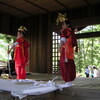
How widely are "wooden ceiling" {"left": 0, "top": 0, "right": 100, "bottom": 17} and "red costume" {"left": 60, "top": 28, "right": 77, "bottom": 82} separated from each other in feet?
12.6

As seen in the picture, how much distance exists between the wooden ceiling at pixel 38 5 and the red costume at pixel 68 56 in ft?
12.6

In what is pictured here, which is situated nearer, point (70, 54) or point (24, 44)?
point (70, 54)

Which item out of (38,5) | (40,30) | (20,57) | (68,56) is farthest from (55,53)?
(68,56)

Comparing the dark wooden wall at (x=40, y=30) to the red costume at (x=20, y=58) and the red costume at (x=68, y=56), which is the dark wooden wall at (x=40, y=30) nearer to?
the red costume at (x=20, y=58)

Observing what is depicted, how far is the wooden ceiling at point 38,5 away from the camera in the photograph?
23.9 ft

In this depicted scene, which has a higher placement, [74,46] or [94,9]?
[94,9]

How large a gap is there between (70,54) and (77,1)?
161 inches

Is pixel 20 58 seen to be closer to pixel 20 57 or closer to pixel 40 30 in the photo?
pixel 20 57

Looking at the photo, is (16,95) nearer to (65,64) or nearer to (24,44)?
(65,64)

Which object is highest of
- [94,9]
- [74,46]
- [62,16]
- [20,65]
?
[94,9]

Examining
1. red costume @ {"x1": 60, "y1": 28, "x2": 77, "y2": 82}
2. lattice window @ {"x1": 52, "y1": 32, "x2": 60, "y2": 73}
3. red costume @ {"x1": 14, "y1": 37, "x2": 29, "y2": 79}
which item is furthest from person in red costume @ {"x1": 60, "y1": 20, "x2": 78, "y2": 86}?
lattice window @ {"x1": 52, "y1": 32, "x2": 60, "y2": 73}

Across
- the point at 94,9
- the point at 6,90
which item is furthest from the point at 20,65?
the point at 94,9

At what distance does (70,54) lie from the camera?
3.70 metres

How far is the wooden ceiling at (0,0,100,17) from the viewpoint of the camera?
730cm
